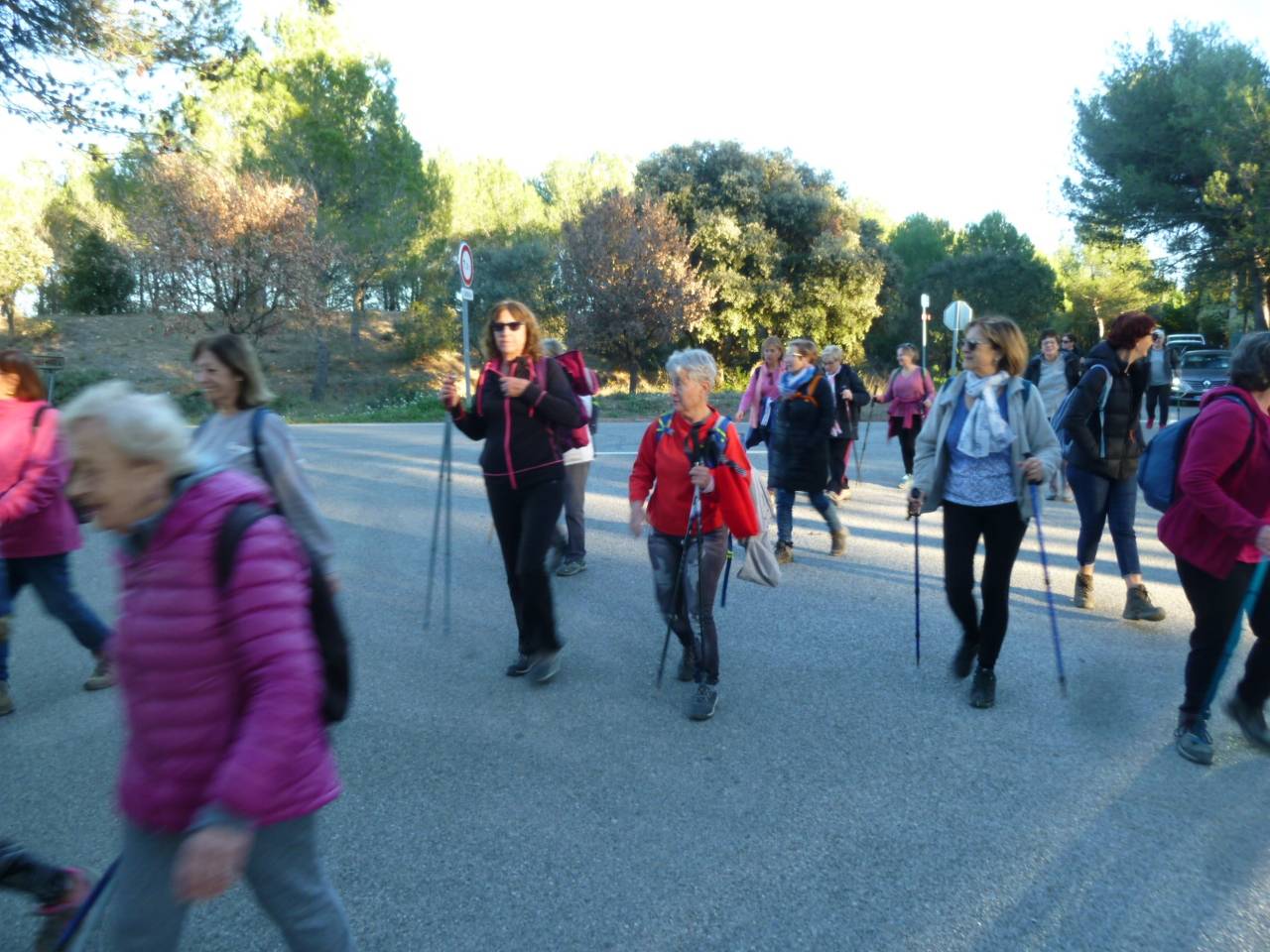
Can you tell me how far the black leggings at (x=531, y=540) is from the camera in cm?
461

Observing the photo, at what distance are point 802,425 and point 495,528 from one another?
3.13m

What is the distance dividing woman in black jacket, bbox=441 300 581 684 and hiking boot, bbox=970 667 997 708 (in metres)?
2.08

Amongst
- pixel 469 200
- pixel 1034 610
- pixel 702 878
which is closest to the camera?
pixel 702 878

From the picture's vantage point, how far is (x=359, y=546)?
26.1 ft

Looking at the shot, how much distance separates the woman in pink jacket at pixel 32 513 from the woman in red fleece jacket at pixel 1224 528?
15.5 feet

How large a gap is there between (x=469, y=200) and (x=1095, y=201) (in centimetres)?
2874

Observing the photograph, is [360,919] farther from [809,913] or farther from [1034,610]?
[1034,610]

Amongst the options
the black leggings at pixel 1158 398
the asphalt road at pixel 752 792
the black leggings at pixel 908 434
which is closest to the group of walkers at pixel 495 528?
the asphalt road at pixel 752 792

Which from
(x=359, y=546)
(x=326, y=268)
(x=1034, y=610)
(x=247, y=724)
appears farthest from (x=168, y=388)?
(x=247, y=724)

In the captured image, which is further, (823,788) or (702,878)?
(823,788)

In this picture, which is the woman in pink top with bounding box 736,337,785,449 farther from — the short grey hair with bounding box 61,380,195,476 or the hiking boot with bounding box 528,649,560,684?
the short grey hair with bounding box 61,380,195,476

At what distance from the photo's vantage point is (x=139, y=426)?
1.78 meters

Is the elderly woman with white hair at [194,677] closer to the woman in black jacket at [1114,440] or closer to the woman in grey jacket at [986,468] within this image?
the woman in grey jacket at [986,468]

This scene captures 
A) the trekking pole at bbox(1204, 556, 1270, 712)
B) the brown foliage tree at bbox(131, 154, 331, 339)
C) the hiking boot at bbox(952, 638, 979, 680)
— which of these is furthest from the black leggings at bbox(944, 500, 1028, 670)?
the brown foliage tree at bbox(131, 154, 331, 339)
